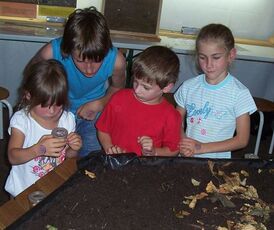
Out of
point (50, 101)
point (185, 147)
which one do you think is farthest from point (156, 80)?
point (50, 101)

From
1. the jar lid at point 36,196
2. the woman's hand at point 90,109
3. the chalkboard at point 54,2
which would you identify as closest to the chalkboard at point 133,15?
the chalkboard at point 54,2

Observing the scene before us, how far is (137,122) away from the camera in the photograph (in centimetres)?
155

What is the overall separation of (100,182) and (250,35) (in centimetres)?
279

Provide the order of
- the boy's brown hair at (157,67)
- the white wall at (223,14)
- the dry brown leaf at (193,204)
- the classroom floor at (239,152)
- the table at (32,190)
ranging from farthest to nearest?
the white wall at (223,14) → the classroom floor at (239,152) → the boy's brown hair at (157,67) → the dry brown leaf at (193,204) → the table at (32,190)

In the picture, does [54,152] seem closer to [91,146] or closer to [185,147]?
[185,147]

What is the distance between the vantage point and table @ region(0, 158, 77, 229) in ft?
3.16

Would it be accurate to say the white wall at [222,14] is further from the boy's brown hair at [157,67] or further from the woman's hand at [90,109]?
the boy's brown hair at [157,67]

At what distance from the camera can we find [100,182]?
44.8 inches

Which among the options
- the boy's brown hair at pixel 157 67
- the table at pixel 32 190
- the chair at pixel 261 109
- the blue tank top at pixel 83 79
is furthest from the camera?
the chair at pixel 261 109

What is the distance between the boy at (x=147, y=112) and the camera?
1456mm

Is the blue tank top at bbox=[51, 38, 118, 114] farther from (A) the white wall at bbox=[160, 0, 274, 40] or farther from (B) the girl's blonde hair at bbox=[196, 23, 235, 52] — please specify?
(A) the white wall at bbox=[160, 0, 274, 40]

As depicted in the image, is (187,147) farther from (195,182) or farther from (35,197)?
(35,197)

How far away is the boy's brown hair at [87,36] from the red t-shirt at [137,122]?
19 centimetres

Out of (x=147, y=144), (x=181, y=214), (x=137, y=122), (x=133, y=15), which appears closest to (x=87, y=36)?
(x=137, y=122)
